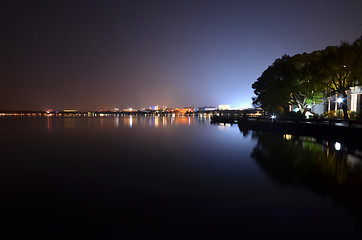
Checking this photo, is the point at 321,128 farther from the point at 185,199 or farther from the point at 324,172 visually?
the point at 185,199

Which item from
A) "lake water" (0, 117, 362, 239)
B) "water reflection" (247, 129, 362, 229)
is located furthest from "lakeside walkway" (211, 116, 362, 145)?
"lake water" (0, 117, 362, 239)

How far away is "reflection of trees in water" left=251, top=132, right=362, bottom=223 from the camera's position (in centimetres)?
840

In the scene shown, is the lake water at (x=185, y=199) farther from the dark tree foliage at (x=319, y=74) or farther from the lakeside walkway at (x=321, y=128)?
the dark tree foliage at (x=319, y=74)

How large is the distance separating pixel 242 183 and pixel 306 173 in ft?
11.8

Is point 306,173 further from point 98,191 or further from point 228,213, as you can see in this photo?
point 98,191

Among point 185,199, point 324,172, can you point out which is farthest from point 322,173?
point 185,199

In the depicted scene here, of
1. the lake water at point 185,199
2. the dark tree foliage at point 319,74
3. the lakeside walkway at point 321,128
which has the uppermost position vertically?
the dark tree foliage at point 319,74

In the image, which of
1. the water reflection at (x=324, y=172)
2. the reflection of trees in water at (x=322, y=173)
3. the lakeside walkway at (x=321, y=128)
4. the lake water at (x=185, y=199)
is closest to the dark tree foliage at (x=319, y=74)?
the lakeside walkway at (x=321, y=128)

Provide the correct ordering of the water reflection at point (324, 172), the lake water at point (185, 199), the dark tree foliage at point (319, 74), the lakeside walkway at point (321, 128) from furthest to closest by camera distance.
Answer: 1. the dark tree foliage at point (319, 74)
2. the lakeside walkway at point (321, 128)
3. the water reflection at point (324, 172)
4. the lake water at point (185, 199)

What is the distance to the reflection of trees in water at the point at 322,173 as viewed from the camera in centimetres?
840

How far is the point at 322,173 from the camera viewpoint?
11.4 metres

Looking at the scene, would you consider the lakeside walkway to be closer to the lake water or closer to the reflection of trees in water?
the reflection of trees in water

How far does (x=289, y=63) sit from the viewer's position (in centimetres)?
3772

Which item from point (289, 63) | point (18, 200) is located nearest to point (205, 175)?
point (18, 200)
